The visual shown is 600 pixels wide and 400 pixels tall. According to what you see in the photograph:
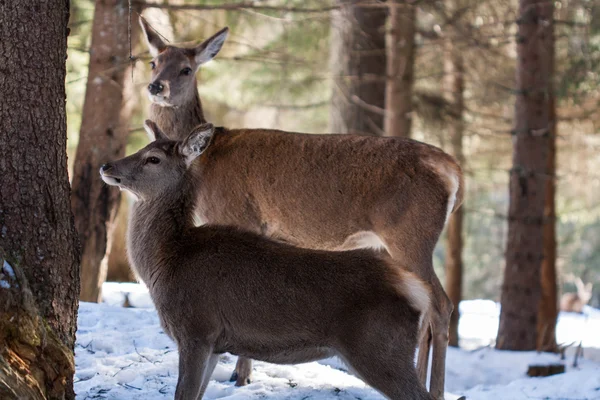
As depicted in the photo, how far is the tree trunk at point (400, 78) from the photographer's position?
603 inches

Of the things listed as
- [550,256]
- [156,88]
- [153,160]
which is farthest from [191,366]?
[550,256]

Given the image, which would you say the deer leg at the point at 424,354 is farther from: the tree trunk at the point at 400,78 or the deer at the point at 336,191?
the tree trunk at the point at 400,78

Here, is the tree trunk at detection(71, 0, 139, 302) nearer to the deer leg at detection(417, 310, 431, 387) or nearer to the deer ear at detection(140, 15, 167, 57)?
the deer ear at detection(140, 15, 167, 57)

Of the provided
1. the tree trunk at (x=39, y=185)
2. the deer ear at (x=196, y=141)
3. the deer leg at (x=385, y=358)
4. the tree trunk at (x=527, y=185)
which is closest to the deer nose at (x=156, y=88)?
the deer ear at (x=196, y=141)

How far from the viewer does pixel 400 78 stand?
49.9 feet

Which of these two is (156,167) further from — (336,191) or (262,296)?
(336,191)

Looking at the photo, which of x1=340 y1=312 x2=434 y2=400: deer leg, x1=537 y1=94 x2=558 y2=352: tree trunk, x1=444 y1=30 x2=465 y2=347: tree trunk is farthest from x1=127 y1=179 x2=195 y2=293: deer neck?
x1=537 y1=94 x2=558 y2=352: tree trunk

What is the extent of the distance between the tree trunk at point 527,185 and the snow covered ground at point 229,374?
8.72ft

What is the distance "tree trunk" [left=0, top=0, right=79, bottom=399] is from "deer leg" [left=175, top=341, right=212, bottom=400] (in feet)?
2.28

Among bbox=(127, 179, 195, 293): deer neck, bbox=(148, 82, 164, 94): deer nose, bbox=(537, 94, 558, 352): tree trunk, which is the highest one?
→ bbox=(148, 82, 164, 94): deer nose

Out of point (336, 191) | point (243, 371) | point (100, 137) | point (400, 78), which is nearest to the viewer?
point (243, 371)

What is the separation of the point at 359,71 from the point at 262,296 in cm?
970

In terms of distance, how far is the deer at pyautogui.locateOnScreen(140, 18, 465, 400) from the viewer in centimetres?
751

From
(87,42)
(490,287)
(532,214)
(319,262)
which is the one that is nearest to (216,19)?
(87,42)
